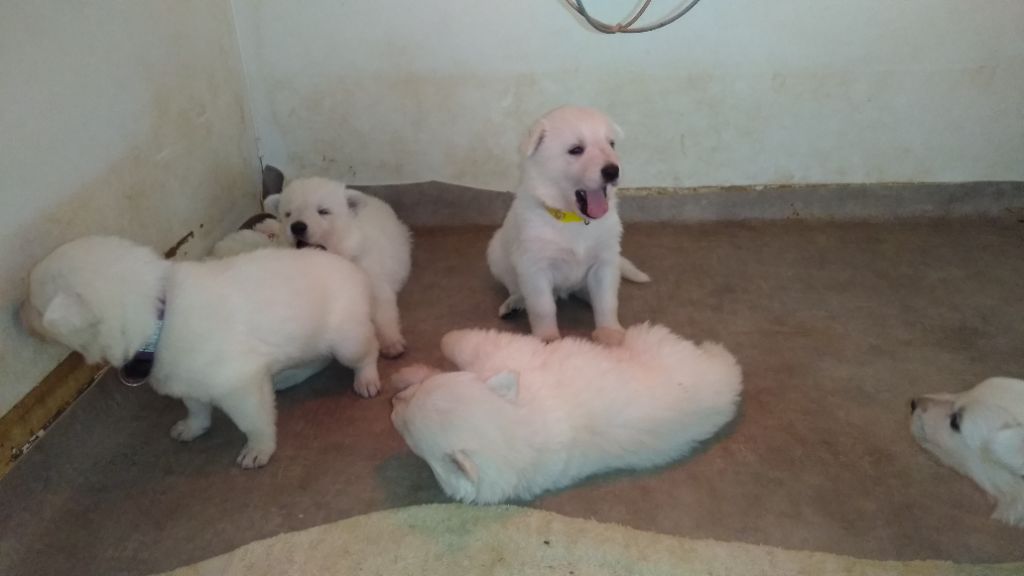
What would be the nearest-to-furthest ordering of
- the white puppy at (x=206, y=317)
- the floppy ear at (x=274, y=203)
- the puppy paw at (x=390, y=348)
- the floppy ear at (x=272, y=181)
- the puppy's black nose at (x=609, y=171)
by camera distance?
the white puppy at (x=206, y=317), the puppy's black nose at (x=609, y=171), the puppy paw at (x=390, y=348), the floppy ear at (x=274, y=203), the floppy ear at (x=272, y=181)

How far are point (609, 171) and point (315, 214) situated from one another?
1214 mm

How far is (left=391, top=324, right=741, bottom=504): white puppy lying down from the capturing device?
197cm

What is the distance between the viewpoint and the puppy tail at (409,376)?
100 inches

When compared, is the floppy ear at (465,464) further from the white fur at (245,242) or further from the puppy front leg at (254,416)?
the white fur at (245,242)

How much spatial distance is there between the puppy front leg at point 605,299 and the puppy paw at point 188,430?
145cm

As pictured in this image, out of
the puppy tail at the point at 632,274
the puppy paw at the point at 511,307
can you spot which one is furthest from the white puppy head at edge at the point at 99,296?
the puppy tail at the point at 632,274

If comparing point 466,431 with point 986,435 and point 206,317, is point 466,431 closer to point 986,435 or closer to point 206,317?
point 206,317

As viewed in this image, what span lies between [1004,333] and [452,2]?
276cm

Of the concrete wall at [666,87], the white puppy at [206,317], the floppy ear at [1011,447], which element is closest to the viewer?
the floppy ear at [1011,447]

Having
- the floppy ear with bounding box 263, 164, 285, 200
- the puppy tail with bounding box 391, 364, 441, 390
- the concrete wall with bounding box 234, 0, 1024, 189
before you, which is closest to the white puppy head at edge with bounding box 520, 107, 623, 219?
the puppy tail with bounding box 391, 364, 441, 390

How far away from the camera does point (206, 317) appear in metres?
2.14

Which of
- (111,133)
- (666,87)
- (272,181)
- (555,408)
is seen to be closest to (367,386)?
(555,408)

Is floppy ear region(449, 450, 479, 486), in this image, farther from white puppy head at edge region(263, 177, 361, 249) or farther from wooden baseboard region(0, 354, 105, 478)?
wooden baseboard region(0, 354, 105, 478)

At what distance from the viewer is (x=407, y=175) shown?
3.80 metres
